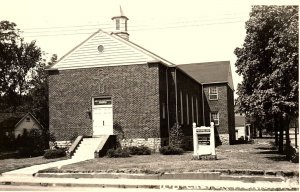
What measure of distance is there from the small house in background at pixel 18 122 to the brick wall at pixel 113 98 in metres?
24.8

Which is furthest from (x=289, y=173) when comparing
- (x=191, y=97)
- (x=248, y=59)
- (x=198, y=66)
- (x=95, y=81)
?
(x=198, y=66)

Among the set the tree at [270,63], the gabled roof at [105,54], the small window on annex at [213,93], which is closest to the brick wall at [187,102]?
the small window on annex at [213,93]

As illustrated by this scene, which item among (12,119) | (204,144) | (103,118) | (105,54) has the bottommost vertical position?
(204,144)

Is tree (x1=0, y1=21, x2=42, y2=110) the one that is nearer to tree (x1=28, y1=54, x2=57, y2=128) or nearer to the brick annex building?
tree (x1=28, y1=54, x2=57, y2=128)

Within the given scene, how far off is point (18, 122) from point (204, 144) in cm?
3851

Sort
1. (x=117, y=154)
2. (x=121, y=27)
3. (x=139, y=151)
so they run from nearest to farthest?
(x=117, y=154), (x=139, y=151), (x=121, y=27)

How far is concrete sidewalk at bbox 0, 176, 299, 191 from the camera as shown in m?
13.2

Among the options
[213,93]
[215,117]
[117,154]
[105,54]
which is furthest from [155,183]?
[213,93]

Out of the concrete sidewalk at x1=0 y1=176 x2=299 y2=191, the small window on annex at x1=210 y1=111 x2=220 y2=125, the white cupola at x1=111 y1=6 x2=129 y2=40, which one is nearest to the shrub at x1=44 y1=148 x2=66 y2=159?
the concrete sidewalk at x1=0 y1=176 x2=299 y2=191

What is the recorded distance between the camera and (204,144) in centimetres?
2119

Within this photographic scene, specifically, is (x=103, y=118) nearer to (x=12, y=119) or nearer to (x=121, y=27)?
(x=121, y=27)

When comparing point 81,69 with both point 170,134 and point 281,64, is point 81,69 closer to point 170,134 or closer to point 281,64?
point 170,134

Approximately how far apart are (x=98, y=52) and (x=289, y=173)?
1711 cm

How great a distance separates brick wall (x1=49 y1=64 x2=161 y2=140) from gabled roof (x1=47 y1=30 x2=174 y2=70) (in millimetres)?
405
